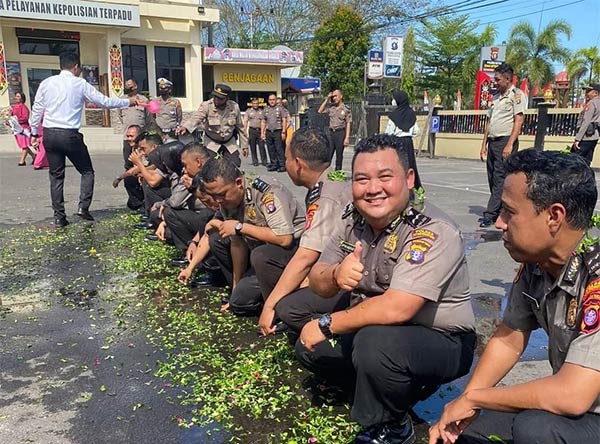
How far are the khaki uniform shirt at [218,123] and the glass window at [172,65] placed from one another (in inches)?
652

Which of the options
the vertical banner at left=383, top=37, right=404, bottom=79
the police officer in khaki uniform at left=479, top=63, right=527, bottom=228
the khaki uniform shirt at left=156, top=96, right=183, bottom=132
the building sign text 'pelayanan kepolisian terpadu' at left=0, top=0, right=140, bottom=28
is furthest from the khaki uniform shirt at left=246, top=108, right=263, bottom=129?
the building sign text 'pelayanan kepolisian terpadu' at left=0, top=0, right=140, bottom=28

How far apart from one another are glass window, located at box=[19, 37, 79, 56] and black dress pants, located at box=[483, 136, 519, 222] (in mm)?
19443

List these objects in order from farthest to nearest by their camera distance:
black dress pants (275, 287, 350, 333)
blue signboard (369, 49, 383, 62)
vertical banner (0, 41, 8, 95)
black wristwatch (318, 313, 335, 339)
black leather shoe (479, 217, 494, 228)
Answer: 1. vertical banner (0, 41, 8, 95)
2. blue signboard (369, 49, 383, 62)
3. black leather shoe (479, 217, 494, 228)
4. black dress pants (275, 287, 350, 333)
5. black wristwatch (318, 313, 335, 339)

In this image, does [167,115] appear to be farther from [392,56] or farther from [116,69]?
[116,69]

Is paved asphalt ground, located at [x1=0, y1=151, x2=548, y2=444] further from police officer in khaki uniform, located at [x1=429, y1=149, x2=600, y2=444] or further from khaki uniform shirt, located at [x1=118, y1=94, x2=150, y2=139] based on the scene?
khaki uniform shirt, located at [x1=118, y1=94, x2=150, y2=139]

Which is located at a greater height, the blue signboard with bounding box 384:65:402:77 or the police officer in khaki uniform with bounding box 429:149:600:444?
the blue signboard with bounding box 384:65:402:77

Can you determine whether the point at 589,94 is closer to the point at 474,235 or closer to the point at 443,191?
the point at 443,191

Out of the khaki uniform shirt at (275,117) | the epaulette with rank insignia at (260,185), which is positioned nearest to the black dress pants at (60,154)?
the epaulette with rank insignia at (260,185)

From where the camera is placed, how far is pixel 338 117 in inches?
473

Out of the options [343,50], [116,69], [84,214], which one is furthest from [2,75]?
[84,214]

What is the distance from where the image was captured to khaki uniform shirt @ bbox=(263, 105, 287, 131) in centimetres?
1406

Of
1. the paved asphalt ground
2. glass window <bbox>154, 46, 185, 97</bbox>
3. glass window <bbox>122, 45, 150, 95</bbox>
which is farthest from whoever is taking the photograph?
glass window <bbox>154, 46, 185, 97</bbox>

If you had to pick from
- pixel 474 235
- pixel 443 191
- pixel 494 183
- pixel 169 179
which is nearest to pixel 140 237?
pixel 169 179

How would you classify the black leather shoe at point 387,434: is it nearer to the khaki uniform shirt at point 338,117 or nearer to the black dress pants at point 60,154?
the black dress pants at point 60,154
